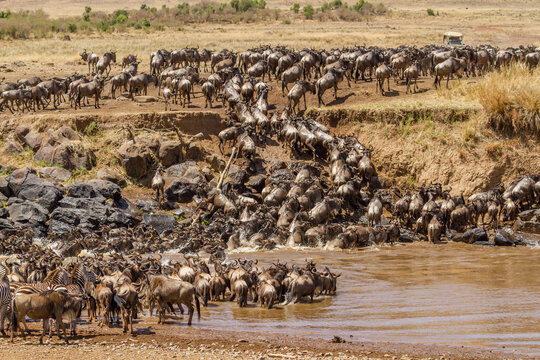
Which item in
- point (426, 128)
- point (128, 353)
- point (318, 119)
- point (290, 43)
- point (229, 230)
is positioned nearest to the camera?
point (128, 353)

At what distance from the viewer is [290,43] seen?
50.0 meters

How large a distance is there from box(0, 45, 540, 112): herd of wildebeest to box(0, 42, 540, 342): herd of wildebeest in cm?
7

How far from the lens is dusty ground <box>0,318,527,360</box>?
10562mm

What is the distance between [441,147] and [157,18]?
174ft

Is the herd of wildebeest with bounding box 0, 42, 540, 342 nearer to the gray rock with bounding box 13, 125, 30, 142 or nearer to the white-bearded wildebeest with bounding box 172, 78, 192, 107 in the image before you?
the white-bearded wildebeest with bounding box 172, 78, 192, 107

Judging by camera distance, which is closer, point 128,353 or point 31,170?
point 128,353

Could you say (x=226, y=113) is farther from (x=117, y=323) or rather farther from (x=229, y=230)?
(x=117, y=323)

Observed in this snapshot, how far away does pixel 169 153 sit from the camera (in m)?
23.9

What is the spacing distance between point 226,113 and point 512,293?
544 inches

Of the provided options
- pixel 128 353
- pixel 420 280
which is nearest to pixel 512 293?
pixel 420 280

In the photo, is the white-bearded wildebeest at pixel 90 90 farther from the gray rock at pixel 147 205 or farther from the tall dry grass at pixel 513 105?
the tall dry grass at pixel 513 105

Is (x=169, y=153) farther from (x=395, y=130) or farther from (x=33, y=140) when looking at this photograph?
(x=395, y=130)

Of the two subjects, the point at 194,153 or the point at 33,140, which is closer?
the point at 194,153

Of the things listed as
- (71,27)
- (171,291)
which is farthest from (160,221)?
(71,27)
